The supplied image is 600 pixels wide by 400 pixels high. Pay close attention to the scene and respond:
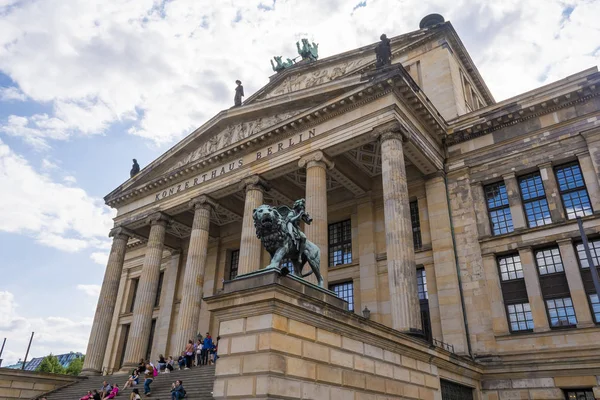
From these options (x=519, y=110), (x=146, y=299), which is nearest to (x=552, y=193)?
(x=519, y=110)

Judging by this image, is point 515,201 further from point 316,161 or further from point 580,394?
point 316,161

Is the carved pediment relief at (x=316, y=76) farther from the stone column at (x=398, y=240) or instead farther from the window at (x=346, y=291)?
the window at (x=346, y=291)

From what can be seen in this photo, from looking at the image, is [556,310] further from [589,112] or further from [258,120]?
[258,120]

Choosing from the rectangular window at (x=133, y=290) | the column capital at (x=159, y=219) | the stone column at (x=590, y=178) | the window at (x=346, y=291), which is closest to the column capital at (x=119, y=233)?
the column capital at (x=159, y=219)

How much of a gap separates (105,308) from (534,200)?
26.7 m

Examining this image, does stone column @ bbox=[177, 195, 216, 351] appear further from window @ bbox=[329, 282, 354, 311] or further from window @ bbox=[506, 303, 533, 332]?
window @ bbox=[506, 303, 533, 332]

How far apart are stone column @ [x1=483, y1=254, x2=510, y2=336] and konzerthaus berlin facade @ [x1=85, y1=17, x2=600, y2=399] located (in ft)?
0.20

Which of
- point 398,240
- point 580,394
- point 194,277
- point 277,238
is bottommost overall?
point 580,394

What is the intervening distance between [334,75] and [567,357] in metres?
21.9

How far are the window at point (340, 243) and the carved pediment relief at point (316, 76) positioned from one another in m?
9.52

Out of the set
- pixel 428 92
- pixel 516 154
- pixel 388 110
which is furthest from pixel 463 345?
pixel 428 92

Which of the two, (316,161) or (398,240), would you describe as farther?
(316,161)

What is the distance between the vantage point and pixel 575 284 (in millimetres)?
20156

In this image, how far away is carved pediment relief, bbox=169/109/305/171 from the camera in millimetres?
27922
